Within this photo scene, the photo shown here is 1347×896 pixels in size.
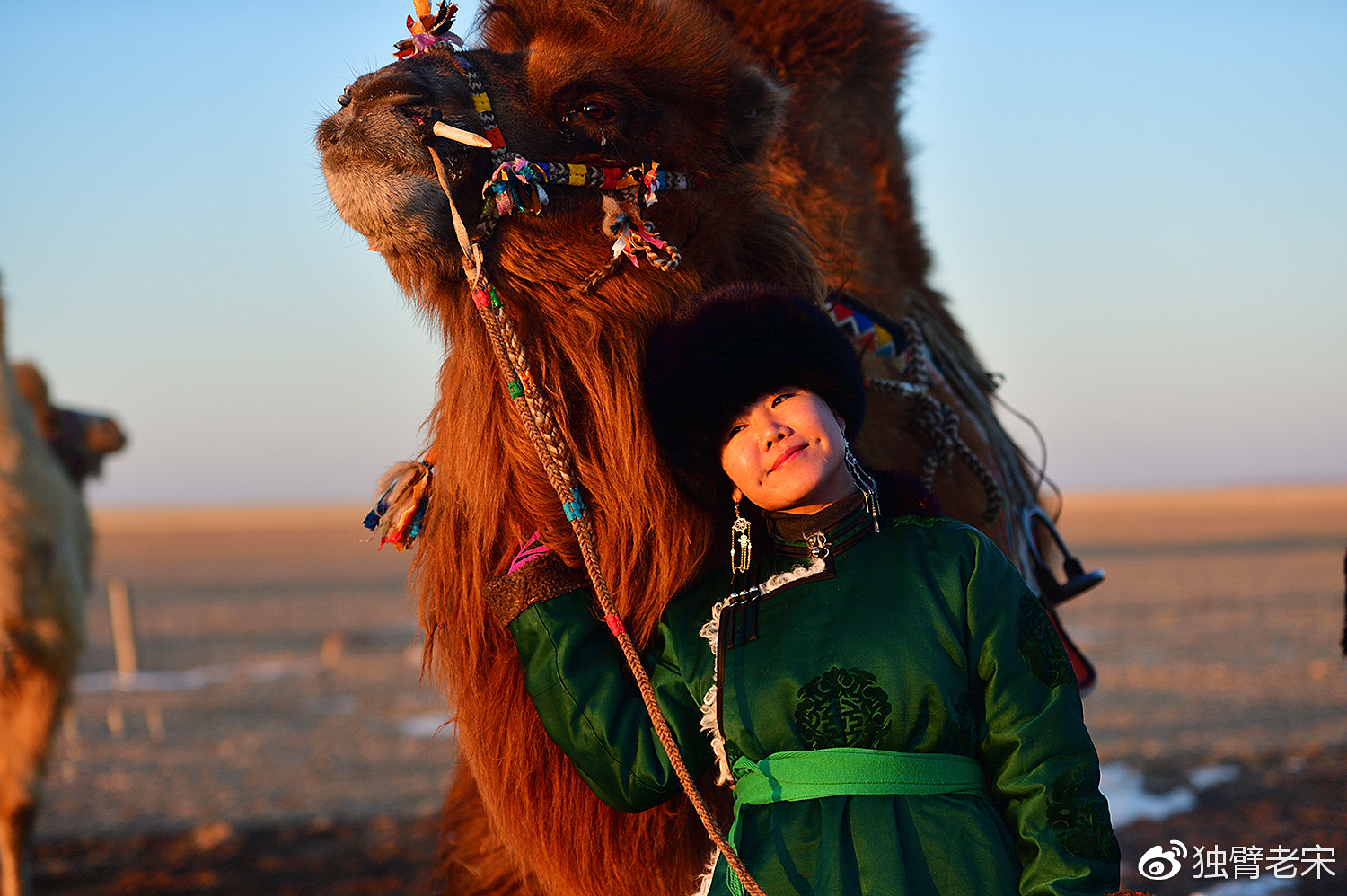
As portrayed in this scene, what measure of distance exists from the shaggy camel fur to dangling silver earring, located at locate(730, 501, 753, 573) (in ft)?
14.5

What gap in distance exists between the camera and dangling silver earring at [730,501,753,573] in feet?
6.07

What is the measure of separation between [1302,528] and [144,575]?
114ft

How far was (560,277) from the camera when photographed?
6.91 feet

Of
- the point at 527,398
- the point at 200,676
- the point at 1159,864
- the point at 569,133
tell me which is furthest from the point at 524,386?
the point at 200,676

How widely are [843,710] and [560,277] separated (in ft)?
3.13

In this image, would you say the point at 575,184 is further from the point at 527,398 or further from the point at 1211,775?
the point at 1211,775

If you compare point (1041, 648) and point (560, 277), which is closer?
point (1041, 648)

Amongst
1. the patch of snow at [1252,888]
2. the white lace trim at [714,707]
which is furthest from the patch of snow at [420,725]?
the white lace trim at [714,707]

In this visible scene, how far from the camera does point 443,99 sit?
2014mm

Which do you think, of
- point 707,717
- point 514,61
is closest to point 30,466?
point 514,61

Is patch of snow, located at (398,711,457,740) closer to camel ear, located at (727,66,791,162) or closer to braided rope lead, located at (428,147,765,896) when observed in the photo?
braided rope lead, located at (428,147,765,896)

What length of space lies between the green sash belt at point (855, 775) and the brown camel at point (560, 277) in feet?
1.28

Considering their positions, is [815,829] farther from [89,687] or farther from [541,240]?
[89,687]

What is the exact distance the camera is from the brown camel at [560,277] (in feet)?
6.59
